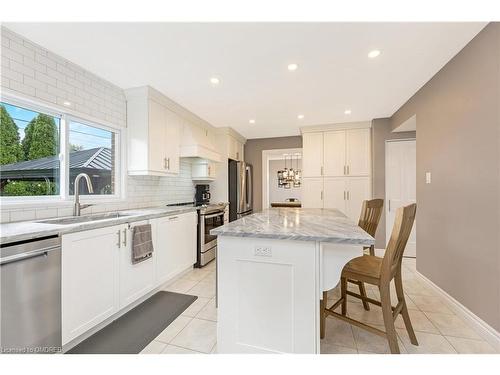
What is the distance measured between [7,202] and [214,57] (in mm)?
2091

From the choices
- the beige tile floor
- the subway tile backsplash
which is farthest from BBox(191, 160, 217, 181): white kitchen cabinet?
the beige tile floor

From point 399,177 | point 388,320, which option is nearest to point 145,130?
point 388,320

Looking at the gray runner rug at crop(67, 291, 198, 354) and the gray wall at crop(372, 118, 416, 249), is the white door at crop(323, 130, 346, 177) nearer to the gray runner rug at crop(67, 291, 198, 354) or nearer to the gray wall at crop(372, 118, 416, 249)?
the gray wall at crop(372, 118, 416, 249)

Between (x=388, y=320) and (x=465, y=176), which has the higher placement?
(x=465, y=176)

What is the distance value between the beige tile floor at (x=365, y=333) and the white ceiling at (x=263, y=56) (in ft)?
7.93

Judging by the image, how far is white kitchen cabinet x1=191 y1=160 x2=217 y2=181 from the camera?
402cm

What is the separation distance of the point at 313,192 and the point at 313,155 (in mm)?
746

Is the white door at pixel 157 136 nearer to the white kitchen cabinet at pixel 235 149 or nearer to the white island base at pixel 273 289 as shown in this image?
the white kitchen cabinet at pixel 235 149

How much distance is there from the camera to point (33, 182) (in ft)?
6.38

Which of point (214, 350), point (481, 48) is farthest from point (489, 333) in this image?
point (481, 48)

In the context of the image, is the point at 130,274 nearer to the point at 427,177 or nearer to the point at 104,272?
the point at 104,272

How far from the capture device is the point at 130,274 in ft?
6.81

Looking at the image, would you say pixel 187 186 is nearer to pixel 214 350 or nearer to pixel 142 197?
pixel 142 197

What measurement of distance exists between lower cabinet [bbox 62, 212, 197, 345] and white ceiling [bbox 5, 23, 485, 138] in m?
1.60
